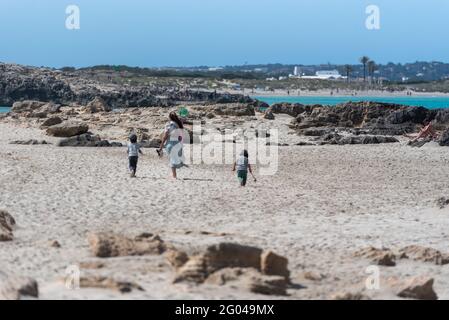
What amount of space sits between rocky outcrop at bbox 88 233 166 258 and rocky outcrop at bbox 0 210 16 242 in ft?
3.81

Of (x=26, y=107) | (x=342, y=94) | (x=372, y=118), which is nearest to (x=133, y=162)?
(x=372, y=118)

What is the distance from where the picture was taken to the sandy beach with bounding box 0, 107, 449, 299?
7.92m

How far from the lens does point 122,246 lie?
28.0 feet

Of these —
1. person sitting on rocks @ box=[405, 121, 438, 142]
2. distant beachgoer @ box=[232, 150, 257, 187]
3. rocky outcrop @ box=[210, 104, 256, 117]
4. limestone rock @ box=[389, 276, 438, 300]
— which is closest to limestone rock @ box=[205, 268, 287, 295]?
limestone rock @ box=[389, 276, 438, 300]

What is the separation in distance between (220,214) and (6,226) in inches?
139

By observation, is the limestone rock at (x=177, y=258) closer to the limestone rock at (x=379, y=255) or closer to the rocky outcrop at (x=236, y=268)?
the rocky outcrop at (x=236, y=268)

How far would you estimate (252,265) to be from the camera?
768cm

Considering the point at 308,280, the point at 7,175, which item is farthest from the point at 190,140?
the point at 308,280

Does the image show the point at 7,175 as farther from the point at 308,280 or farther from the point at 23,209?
the point at 308,280

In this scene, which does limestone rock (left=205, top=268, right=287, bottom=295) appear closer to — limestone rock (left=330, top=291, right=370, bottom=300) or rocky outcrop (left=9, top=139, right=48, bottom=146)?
limestone rock (left=330, top=291, right=370, bottom=300)

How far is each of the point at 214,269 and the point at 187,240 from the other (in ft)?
7.57

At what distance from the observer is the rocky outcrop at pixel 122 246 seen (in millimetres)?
8430

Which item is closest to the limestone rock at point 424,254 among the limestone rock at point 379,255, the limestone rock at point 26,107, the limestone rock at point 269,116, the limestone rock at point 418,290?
the limestone rock at point 379,255

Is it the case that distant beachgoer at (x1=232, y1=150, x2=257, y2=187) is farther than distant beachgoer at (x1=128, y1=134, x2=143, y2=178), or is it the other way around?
distant beachgoer at (x1=128, y1=134, x2=143, y2=178)
